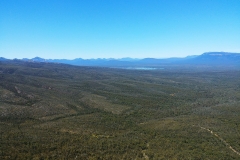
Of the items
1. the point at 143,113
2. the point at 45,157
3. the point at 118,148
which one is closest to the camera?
the point at 45,157

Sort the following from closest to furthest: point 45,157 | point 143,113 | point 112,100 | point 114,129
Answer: point 45,157, point 114,129, point 143,113, point 112,100

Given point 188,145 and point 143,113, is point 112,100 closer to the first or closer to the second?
point 143,113

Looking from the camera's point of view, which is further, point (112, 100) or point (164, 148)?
point (112, 100)

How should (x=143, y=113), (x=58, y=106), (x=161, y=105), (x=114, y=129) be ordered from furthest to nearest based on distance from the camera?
(x=161, y=105)
(x=58, y=106)
(x=143, y=113)
(x=114, y=129)

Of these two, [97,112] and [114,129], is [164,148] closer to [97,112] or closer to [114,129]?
[114,129]

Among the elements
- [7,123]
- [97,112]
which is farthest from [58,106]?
[7,123]

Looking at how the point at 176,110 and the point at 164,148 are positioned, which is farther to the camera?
the point at 176,110

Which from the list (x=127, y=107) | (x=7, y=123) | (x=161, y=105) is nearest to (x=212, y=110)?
(x=161, y=105)

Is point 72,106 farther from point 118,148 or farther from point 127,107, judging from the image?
point 118,148

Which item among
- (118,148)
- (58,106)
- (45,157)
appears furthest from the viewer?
(58,106)
